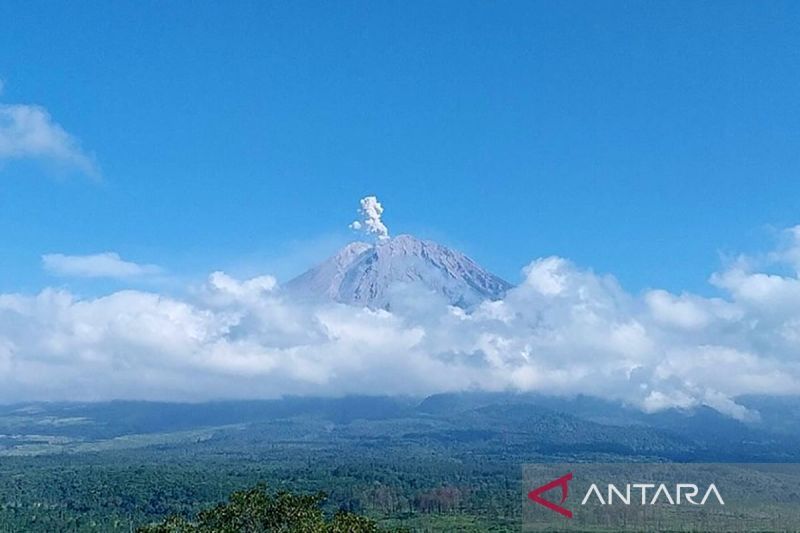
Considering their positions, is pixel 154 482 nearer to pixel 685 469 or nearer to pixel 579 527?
pixel 579 527

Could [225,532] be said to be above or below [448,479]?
above

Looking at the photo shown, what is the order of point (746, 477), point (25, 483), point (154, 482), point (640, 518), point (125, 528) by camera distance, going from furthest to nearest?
point (746, 477)
point (25, 483)
point (154, 482)
point (640, 518)
point (125, 528)

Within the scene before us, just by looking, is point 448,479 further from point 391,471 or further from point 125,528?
point 125,528

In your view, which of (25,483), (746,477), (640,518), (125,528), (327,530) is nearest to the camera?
(327,530)

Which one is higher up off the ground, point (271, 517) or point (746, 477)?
point (271, 517)

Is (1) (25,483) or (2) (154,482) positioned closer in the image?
(2) (154,482)

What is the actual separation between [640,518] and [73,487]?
89.3 m

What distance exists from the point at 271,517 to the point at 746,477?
16561cm

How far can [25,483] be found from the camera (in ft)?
451

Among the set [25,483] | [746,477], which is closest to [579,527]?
[746,477]

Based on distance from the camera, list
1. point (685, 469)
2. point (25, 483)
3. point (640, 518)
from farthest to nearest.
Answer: point (685, 469) → point (25, 483) → point (640, 518)

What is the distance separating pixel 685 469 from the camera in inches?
6058

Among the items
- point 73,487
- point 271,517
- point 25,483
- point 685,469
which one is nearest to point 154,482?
point 73,487

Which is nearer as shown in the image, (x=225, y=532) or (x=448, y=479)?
(x=225, y=532)
